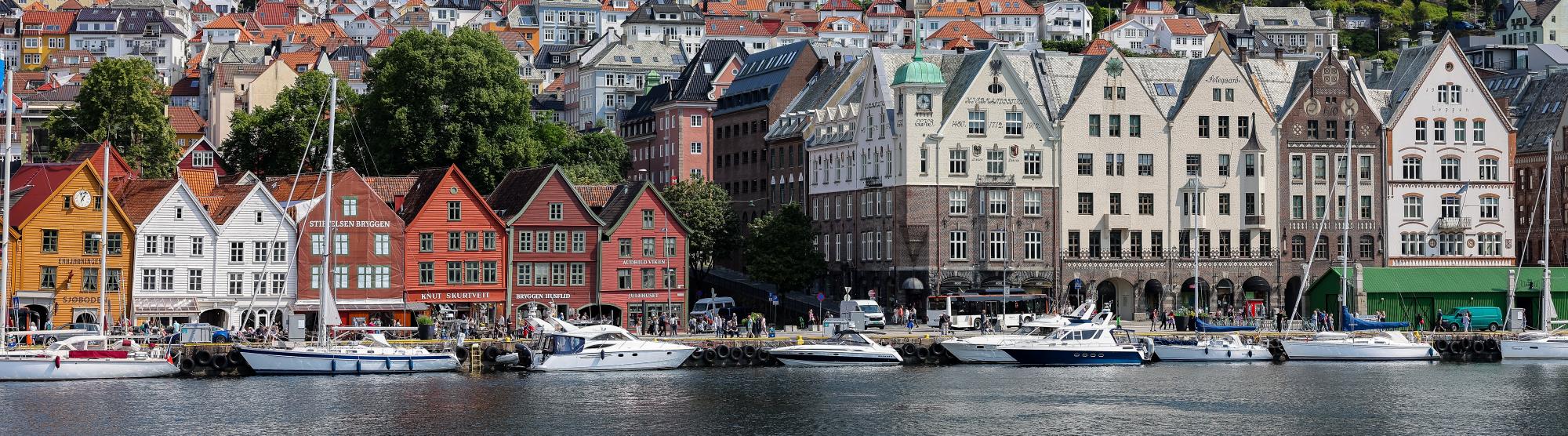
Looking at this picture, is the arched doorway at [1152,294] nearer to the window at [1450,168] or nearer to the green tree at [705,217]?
the window at [1450,168]

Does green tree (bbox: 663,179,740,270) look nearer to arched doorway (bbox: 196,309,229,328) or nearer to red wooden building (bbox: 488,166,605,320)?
red wooden building (bbox: 488,166,605,320)

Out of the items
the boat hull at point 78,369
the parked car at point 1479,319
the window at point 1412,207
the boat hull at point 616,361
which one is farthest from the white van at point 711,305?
the window at point 1412,207

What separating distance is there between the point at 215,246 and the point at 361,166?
19063 millimetres

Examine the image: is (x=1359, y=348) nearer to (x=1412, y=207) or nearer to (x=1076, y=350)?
(x=1076, y=350)

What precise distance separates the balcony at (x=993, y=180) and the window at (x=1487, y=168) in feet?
90.2

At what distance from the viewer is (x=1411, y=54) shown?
12675cm

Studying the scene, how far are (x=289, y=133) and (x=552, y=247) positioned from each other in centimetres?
2445

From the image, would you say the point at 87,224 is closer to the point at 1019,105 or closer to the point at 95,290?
the point at 95,290

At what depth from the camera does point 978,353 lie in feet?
304

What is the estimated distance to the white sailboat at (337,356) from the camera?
83.1m

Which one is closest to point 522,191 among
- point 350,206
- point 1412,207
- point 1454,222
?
point 350,206

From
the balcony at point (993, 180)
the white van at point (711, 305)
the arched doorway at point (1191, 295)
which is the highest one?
the balcony at point (993, 180)

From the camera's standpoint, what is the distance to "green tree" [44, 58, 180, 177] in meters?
123

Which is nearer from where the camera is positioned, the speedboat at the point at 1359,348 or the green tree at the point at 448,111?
the speedboat at the point at 1359,348
